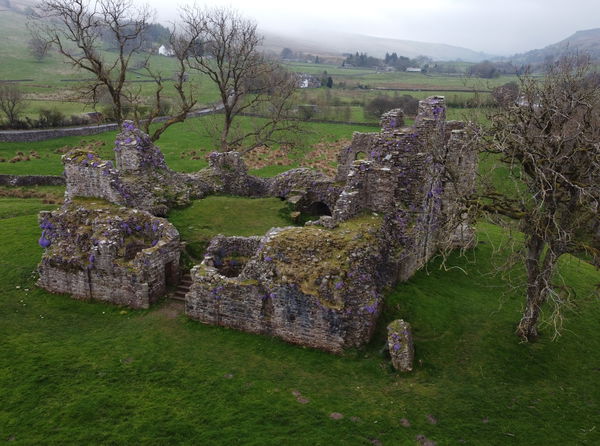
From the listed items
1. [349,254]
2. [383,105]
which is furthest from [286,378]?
[383,105]

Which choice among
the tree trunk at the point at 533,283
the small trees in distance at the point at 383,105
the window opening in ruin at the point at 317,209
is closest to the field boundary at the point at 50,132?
the small trees in distance at the point at 383,105

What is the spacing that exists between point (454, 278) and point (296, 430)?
430 inches

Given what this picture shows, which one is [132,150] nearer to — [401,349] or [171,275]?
[171,275]

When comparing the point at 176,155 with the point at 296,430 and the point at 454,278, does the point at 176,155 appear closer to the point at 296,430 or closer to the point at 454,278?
the point at 454,278

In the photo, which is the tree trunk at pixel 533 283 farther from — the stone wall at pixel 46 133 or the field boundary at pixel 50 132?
the stone wall at pixel 46 133

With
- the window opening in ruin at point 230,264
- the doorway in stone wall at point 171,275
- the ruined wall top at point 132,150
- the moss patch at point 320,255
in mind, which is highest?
the ruined wall top at point 132,150

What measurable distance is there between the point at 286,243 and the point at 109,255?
674 centimetres

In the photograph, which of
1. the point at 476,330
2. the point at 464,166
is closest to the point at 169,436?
the point at 476,330

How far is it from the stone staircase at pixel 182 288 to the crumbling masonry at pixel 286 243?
532mm

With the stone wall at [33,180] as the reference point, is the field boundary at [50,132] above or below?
above

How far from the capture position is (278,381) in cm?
1250

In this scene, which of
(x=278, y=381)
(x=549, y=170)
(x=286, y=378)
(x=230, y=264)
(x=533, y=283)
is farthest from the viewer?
(x=230, y=264)

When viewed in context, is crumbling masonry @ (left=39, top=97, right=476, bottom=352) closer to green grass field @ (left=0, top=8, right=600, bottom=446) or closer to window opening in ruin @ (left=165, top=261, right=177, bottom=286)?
window opening in ruin @ (left=165, top=261, right=177, bottom=286)

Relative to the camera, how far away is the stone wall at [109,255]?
15.9 meters
